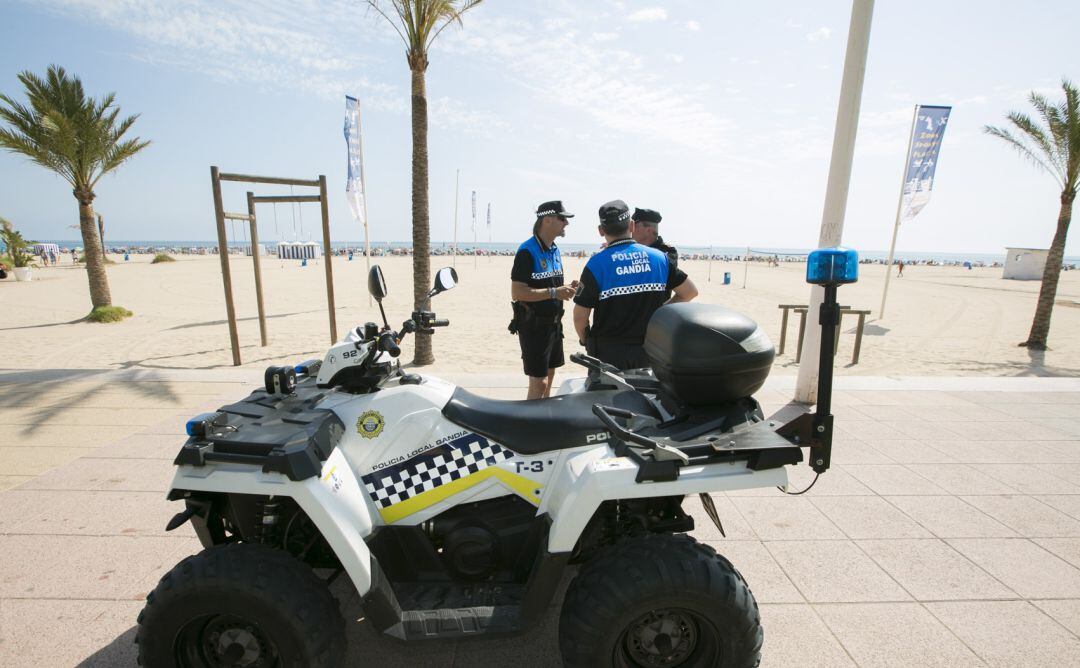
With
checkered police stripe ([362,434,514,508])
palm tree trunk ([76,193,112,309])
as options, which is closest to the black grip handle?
checkered police stripe ([362,434,514,508])

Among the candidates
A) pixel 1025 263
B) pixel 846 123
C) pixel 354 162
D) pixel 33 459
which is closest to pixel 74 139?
pixel 354 162

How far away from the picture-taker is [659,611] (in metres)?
1.78

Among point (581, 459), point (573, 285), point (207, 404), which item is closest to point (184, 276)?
point (207, 404)

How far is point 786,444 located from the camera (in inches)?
70.6

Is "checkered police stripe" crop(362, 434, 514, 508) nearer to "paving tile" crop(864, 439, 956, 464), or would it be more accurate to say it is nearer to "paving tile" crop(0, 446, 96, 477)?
"paving tile" crop(0, 446, 96, 477)

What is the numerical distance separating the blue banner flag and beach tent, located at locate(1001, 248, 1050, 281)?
26624 millimetres

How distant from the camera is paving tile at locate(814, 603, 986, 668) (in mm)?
2127

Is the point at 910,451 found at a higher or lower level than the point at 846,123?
lower

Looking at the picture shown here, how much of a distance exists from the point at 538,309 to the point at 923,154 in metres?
13.8

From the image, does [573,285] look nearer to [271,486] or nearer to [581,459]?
[581,459]

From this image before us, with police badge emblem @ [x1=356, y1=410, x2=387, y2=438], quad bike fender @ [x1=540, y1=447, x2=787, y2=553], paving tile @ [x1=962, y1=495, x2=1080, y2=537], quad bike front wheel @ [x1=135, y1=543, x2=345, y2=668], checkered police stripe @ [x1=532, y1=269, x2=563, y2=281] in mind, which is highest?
checkered police stripe @ [x1=532, y1=269, x2=563, y2=281]

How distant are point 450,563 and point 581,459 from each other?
0.70 metres

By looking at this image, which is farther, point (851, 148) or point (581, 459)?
Result: point (851, 148)

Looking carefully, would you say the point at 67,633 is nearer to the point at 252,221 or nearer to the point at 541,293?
the point at 541,293
